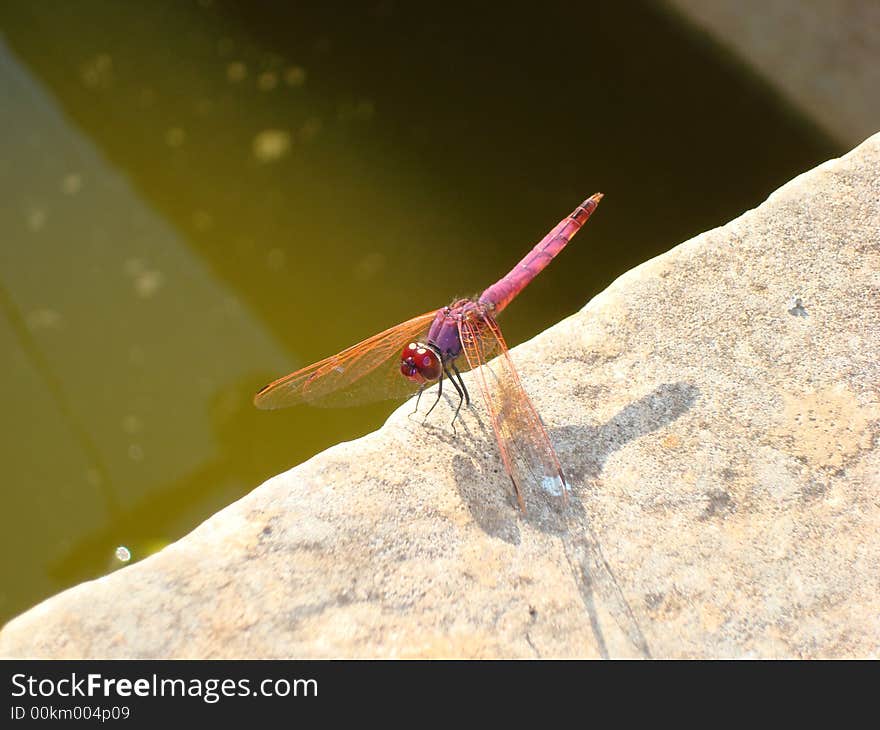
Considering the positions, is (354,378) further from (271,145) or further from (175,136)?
(175,136)

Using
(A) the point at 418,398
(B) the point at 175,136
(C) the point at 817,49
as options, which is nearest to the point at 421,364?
(A) the point at 418,398

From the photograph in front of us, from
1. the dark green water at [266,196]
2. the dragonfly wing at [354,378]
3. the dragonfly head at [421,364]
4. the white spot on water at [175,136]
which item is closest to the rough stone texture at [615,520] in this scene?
the dragonfly head at [421,364]

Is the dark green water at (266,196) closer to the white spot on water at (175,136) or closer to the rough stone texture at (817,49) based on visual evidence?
the white spot on water at (175,136)

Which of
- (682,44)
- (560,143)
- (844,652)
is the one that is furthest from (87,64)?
(844,652)

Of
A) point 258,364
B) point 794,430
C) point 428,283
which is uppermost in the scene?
point 428,283

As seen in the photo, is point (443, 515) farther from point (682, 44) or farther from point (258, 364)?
point (682, 44)

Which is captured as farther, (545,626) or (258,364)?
(258,364)

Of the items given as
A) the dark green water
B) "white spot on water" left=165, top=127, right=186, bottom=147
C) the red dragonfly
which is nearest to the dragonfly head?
the red dragonfly
